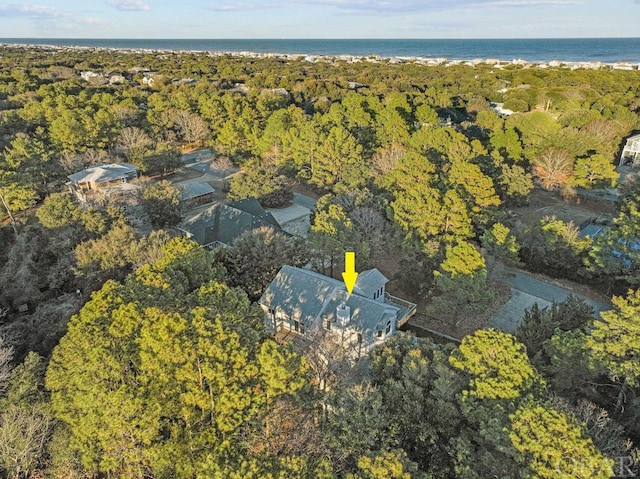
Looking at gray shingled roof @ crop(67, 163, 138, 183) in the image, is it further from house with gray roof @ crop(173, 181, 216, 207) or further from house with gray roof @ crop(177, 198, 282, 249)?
house with gray roof @ crop(177, 198, 282, 249)

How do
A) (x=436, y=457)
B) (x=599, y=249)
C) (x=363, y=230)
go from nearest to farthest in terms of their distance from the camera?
(x=436, y=457), (x=599, y=249), (x=363, y=230)

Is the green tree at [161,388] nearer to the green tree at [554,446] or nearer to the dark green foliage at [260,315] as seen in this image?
the dark green foliage at [260,315]

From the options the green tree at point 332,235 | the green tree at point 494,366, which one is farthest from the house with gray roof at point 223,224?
the green tree at point 494,366

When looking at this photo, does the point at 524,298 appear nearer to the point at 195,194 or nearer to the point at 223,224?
the point at 223,224

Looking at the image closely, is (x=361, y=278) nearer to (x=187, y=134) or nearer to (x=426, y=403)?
(x=426, y=403)

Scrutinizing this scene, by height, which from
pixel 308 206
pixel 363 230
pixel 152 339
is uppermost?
pixel 152 339

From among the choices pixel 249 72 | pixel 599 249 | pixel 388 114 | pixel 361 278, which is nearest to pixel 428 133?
pixel 388 114
